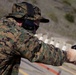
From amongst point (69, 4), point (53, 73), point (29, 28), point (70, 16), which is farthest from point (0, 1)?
point (29, 28)

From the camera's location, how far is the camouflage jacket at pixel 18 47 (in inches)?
121

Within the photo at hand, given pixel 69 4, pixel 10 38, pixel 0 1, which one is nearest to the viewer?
pixel 10 38

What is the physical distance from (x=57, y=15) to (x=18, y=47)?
2057 inches

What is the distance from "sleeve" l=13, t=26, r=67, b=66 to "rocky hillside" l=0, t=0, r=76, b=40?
3864cm

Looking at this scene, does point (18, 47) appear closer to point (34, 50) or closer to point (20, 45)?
point (20, 45)

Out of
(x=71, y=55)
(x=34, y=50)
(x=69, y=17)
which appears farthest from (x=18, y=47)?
(x=69, y=17)

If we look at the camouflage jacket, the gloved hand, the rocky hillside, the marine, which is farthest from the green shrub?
the camouflage jacket

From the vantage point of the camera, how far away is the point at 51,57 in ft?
10.8

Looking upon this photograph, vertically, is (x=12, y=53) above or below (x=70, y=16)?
above

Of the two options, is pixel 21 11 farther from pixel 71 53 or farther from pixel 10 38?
pixel 71 53

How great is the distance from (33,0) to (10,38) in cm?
5672

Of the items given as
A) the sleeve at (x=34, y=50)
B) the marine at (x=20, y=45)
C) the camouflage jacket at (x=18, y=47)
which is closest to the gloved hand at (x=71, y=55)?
the marine at (x=20, y=45)

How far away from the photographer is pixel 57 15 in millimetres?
55031

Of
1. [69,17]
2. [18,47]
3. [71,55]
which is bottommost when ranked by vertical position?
[69,17]
